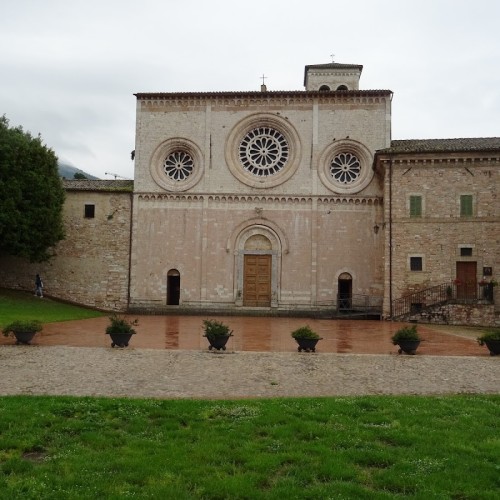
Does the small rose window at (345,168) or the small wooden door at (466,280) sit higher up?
the small rose window at (345,168)

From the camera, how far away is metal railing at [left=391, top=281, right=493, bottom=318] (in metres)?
30.8

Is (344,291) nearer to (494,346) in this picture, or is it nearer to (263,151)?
(263,151)

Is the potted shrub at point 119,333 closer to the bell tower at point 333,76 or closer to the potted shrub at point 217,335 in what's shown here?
the potted shrub at point 217,335

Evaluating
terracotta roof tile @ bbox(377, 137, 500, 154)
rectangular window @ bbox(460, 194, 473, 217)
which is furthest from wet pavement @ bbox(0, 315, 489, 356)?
terracotta roof tile @ bbox(377, 137, 500, 154)

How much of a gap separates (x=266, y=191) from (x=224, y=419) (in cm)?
2871

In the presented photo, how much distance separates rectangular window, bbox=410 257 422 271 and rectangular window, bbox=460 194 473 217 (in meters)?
3.66

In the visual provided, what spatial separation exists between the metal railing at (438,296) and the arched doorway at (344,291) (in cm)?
369

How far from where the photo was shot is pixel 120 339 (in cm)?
1744

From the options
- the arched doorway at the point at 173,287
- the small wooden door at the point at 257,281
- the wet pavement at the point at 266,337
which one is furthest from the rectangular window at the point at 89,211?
the small wooden door at the point at 257,281

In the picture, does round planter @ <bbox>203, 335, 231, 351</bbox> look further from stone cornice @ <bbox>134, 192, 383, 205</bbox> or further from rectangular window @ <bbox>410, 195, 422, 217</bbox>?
stone cornice @ <bbox>134, 192, 383, 205</bbox>

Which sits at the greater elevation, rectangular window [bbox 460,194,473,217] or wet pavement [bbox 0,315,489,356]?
rectangular window [bbox 460,194,473,217]

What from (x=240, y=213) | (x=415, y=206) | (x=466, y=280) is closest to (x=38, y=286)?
(x=240, y=213)

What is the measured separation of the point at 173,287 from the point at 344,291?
38.0ft

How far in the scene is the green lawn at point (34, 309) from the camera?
26163mm
